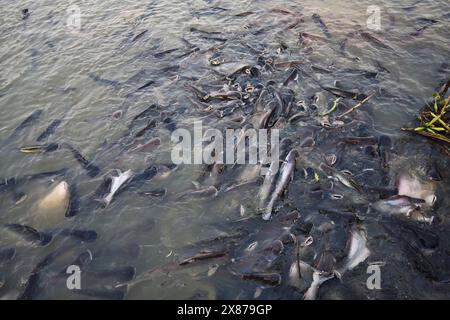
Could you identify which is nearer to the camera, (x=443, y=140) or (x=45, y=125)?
(x=443, y=140)

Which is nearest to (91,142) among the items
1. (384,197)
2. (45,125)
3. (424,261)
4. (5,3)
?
(45,125)

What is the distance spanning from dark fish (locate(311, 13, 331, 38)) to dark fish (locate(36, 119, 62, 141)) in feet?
Answer: 25.9

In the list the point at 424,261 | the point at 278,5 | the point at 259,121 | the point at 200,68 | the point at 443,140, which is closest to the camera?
the point at 424,261

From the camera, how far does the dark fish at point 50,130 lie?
304 inches

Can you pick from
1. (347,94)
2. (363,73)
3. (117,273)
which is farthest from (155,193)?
(363,73)

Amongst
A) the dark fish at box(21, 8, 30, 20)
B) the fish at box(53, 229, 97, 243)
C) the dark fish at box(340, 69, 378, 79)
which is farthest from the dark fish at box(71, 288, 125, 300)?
the dark fish at box(21, 8, 30, 20)

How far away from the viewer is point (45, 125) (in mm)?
8047

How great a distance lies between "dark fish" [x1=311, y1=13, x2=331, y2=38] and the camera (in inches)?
392

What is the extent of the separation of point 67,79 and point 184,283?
7232 mm

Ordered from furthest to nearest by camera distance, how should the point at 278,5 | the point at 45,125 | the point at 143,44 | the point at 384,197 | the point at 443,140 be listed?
1. the point at 278,5
2. the point at 143,44
3. the point at 45,125
4. the point at 443,140
5. the point at 384,197

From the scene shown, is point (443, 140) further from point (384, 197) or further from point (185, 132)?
point (185, 132)

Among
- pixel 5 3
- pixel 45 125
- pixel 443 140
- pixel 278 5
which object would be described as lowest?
pixel 443 140

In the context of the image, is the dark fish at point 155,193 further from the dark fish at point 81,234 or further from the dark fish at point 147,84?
the dark fish at point 147,84
